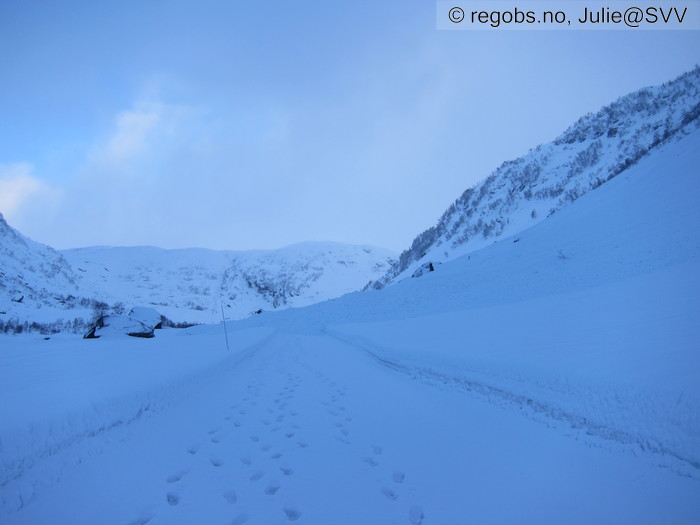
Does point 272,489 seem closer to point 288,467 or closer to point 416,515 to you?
point 288,467

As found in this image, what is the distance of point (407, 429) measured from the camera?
12.9 ft

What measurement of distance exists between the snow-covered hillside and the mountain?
33330mm

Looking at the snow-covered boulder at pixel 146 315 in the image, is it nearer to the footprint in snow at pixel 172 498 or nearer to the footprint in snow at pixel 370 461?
the footprint in snow at pixel 172 498

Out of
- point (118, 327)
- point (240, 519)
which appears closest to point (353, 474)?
point (240, 519)

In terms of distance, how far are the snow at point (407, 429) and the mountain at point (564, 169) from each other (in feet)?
47.3

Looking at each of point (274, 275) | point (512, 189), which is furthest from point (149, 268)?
point (512, 189)

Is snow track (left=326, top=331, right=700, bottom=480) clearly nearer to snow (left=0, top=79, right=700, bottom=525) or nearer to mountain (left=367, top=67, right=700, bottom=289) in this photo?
snow (left=0, top=79, right=700, bottom=525)

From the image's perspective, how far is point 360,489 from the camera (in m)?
2.73

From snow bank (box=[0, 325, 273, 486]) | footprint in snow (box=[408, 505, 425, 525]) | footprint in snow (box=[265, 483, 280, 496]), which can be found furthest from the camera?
snow bank (box=[0, 325, 273, 486])

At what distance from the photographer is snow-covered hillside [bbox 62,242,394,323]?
58.0 m

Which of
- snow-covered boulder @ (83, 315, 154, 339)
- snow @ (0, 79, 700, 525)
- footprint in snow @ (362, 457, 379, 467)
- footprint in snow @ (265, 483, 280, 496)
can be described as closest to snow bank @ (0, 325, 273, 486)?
snow @ (0, 79, 700, 525)

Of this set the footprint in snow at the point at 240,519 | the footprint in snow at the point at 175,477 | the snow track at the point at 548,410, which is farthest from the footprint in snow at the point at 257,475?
the snow track at the point at 548,410

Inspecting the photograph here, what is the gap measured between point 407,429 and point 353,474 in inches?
45.3

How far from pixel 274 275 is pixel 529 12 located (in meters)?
66.6
